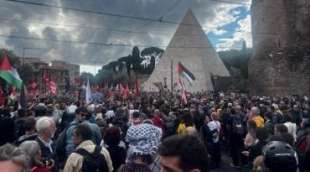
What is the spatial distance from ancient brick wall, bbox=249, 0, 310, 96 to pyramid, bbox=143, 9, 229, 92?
713 inches

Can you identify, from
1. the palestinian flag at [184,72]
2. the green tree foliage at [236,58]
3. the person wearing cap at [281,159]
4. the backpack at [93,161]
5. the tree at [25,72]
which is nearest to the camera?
the person wearing cap at [281,159]

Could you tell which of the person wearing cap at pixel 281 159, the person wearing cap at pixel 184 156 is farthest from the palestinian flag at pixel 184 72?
the person wearing cap at pixel 184 156

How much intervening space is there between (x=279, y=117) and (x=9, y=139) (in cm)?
608

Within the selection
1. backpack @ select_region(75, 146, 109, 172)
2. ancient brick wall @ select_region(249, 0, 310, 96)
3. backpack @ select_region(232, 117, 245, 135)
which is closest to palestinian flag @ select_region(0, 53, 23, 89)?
backpack @ select_region(232, 117, 245, 135)

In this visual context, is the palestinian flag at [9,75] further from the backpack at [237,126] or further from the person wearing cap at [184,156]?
the person wearing cap at [184,156]

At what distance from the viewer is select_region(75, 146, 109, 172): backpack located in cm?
457

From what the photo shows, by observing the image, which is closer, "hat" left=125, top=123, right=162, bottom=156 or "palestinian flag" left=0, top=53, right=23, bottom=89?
"hat" left=125, top=123, right=162, bottom=156

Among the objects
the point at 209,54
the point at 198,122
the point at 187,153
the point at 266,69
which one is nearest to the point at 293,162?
the point at 187,153

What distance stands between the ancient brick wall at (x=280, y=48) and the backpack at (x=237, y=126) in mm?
27237

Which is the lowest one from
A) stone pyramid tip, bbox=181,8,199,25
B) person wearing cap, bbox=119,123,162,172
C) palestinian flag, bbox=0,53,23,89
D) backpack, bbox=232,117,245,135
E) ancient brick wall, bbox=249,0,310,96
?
backpack, bbox=232,117,245,135

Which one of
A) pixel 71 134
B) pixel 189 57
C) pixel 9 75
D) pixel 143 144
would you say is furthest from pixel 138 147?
pixel 189 57

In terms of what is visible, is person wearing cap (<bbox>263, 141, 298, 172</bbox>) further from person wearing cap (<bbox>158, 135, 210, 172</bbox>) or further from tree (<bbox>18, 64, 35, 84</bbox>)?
tree (<bbox>18, 64, 35, 84</bbox>)

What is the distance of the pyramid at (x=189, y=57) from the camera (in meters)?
59.5

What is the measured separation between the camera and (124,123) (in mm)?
9508
